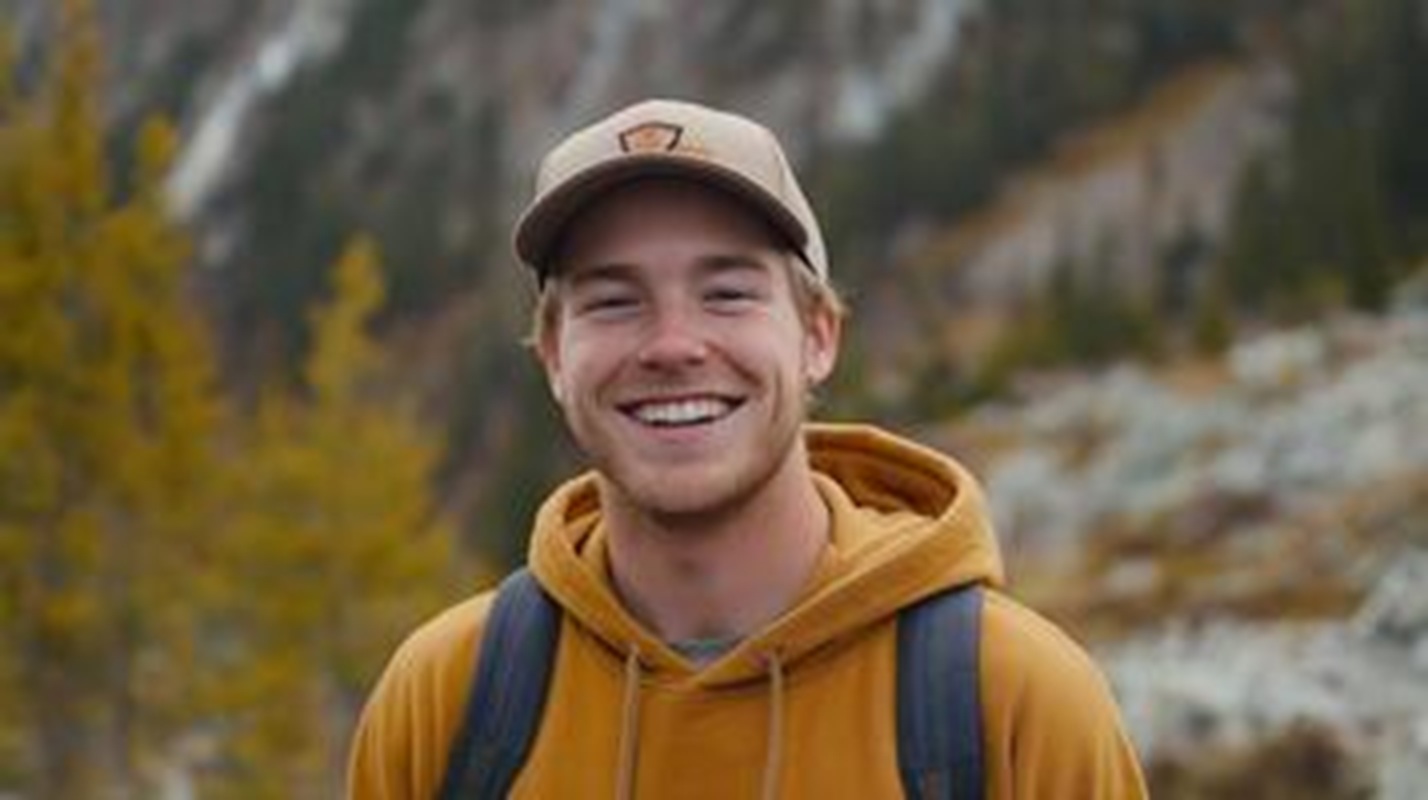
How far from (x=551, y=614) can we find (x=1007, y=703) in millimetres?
762

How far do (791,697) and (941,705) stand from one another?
234mm

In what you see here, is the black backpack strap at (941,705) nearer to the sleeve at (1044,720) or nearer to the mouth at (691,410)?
the sleeve at (1044,720)

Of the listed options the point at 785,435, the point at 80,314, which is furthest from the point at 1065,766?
the point at 80,314

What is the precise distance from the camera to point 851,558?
3.23 metres

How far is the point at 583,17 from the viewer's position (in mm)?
146250

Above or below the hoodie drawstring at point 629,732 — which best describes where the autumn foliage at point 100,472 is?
above

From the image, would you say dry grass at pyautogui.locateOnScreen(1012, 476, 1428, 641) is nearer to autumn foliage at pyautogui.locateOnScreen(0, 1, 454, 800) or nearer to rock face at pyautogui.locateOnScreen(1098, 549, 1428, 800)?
rock face at pyautogui.locateOnScreen(1098, 549, 1428, 800)

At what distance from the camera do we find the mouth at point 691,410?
3242 mm

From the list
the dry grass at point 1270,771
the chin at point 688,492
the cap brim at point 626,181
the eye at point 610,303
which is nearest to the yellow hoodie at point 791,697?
the chin at point 688,492

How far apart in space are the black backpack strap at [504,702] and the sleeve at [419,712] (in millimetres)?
35

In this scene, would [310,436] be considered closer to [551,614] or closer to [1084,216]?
[551,614]

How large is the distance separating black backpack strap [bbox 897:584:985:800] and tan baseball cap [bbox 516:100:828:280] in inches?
24.9

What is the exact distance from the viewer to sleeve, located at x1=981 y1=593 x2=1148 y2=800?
302 cm

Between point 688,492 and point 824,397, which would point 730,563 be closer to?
point 688,492
